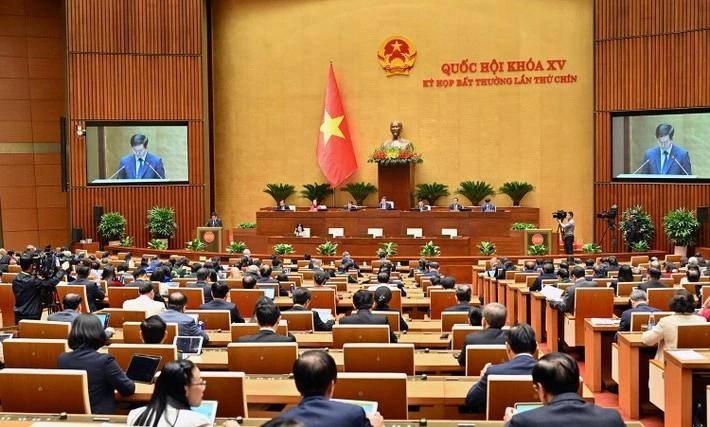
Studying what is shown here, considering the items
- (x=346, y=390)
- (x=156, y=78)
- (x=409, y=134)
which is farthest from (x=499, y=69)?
(x=346, y=390)

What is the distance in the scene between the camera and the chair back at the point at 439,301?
9.70 meters

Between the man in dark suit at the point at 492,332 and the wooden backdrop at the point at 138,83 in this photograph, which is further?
the wooden backdrop at the point at 138,83

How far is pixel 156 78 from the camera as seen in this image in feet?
74.5

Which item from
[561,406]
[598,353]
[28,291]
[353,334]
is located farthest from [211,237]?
[561,406]

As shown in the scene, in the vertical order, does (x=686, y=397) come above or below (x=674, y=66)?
below

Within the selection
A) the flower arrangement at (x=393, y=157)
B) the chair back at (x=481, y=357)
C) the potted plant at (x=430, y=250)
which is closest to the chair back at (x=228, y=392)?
the chair back at (x=481, y=357)

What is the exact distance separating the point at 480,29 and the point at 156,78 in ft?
27.9

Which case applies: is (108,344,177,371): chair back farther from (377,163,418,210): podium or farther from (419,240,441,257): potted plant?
(377,163,418,210): podium

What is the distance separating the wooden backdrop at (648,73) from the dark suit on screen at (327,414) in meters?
18.2

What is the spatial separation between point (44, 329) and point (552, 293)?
5.49 meters

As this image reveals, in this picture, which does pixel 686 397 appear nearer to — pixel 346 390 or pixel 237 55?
pixel 346 390

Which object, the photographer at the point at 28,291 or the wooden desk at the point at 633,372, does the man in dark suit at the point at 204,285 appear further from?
the wooden desk at the point at 633,372

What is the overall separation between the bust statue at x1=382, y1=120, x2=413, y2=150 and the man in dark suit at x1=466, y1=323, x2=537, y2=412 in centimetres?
1723

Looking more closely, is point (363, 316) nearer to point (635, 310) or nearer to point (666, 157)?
point (635, 310)
